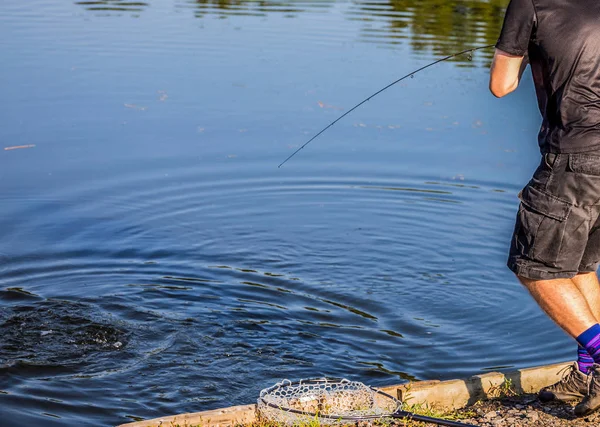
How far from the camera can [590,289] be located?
4.33 m

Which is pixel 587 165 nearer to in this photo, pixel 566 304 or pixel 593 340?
pixel 566 304

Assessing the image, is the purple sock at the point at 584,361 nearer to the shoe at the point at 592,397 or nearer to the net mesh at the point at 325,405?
the shoe at the point at 592,397

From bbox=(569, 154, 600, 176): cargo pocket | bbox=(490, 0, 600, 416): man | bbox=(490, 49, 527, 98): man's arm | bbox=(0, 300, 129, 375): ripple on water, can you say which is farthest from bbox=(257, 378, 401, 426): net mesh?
bbox=(0, 300, 129, 375): ripple on water

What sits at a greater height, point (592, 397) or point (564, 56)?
point (564, 56)

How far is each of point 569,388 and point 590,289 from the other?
522mm

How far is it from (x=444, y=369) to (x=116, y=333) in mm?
2191

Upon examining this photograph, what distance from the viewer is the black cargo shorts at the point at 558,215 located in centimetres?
401

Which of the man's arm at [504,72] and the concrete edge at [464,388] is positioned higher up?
the man's arm at [504,72]

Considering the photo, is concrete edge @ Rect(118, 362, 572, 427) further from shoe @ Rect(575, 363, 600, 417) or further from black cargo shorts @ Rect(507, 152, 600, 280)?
black cargo shorts @ Rect(507, 152, 600, 280)

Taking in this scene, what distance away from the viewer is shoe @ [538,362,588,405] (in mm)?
4402

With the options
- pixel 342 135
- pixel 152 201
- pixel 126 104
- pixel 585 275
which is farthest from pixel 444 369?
pixel 126 104

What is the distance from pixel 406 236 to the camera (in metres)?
8.23

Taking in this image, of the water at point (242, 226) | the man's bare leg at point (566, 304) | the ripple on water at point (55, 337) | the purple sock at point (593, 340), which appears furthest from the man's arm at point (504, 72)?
the ripple on water at point (55, 337)

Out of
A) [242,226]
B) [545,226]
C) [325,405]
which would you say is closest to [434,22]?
[242,226]
